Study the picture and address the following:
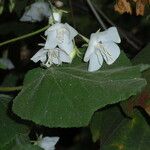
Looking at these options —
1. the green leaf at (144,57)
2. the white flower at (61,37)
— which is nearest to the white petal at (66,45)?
the white flower at (61,37)

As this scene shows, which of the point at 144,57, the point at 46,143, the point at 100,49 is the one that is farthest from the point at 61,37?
the point at 46,143

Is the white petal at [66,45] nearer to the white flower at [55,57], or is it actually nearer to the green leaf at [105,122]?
the white flower at [55,57]

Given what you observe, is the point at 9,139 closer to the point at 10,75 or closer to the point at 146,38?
the point at 10,75

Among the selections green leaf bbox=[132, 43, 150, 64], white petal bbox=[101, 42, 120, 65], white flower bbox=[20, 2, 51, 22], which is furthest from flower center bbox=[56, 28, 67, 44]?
white flower bbox=[20, 2, 51, 22]

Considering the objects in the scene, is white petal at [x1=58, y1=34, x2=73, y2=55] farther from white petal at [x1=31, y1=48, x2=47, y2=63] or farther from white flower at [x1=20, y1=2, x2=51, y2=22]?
white flower at [x1=20, y1=2, x2=51, y2=22]

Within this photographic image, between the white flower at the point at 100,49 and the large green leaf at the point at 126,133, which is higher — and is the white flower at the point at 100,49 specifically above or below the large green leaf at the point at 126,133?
above

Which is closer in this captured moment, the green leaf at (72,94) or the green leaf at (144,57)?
the green leaf at (72,94)
